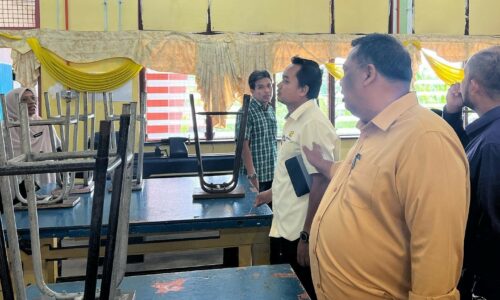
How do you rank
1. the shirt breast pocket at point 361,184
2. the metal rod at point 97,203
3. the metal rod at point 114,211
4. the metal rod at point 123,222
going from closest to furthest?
1. the metal rod at point 97,203
2. the metal rod at point 114,211
3. the metal rod at point 123,222
4. the shirt breast pocket at point 361,184

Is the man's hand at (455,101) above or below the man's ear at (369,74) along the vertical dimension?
below

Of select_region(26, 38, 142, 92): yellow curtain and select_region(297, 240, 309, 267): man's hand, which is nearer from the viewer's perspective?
select_region(297, 240, 309, 267): man's hand

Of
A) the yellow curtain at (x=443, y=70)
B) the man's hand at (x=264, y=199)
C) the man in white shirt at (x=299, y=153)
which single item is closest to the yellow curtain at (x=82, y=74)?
the yellow curtain at (x=443, y=70)

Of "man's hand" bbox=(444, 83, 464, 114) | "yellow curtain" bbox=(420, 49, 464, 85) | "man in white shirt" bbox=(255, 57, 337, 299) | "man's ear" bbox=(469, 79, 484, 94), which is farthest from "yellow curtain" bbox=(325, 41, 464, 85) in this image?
"man's ear" bbox=(469, 79, 484, 94)

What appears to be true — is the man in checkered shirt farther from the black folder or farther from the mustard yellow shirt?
the mustard yellow shirt

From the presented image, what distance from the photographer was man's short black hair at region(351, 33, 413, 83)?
46.3 inches

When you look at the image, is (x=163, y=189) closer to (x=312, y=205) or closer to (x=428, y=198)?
(x=312, y=205)

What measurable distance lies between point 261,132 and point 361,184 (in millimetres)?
2403

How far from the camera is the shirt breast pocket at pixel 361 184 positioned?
1.11m

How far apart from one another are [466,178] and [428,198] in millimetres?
145

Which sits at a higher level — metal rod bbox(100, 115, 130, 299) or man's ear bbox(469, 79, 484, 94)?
man's ear bbox(469, 79, 484, 94)

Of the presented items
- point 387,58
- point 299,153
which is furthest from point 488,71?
point 299,153

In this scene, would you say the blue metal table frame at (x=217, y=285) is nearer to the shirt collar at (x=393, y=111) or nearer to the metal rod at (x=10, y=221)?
Answer: the metal rod at (x=10, y=221)

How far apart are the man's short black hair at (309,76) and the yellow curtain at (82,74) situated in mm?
3789
